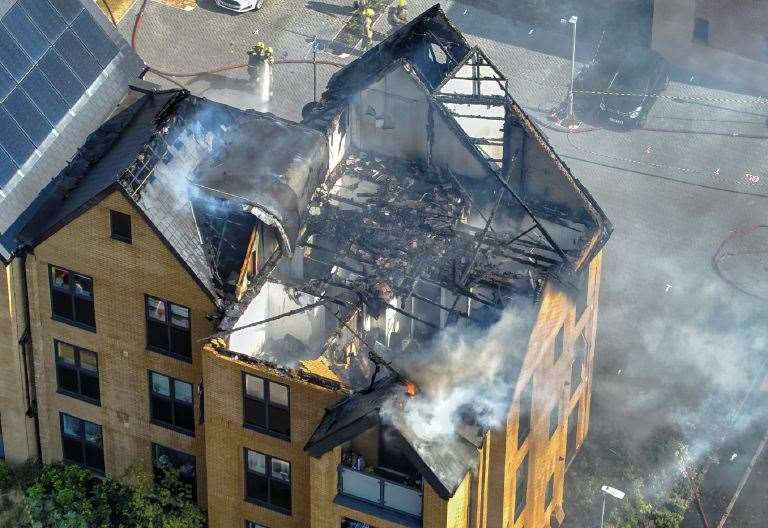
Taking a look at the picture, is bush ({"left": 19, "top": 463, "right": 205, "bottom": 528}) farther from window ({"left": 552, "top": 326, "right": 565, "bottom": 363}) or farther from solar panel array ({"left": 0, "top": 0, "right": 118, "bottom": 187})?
window ({"left": 552, "top": 326, "right": 565, "bottom": 363})

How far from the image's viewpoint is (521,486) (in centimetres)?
4769

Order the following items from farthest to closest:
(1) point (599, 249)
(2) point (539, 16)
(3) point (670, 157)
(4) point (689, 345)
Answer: (2) point (539, 16), (3) point (670, 157), (4) point (689, 345), (1) point (599, 249)

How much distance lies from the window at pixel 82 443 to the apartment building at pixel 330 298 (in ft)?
0.25

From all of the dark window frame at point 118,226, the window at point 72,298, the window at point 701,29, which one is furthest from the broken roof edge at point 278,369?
the window at point 701,29

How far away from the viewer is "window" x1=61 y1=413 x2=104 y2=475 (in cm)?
5028

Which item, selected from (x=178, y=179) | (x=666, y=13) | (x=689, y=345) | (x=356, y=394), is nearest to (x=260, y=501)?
(x=356, y=394)

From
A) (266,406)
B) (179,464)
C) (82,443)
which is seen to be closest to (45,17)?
(82,443)

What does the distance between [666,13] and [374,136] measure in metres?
30.0

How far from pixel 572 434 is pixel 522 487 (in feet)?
23.5

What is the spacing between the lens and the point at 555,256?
48.3 meters

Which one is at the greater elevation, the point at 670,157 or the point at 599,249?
the point at 599,249

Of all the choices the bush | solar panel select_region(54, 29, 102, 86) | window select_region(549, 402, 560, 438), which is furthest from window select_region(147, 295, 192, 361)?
window select_region(549, 402, 560, 438)

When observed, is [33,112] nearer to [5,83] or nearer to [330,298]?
[5,83]

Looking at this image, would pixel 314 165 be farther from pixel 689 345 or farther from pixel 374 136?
pixel 689 345
